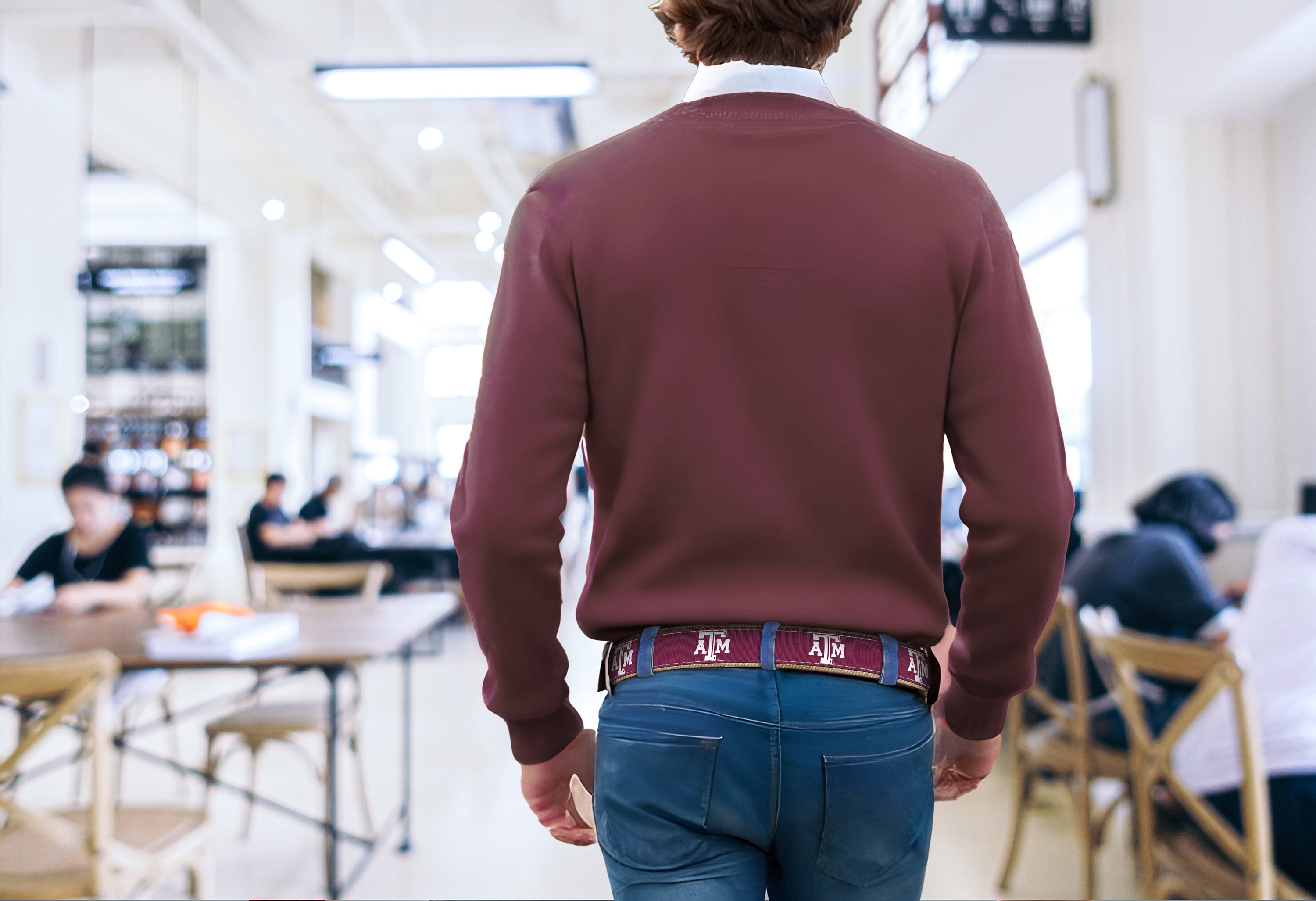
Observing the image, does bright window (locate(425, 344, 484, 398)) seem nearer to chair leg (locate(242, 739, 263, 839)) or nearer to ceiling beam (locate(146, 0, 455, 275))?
ceiling beam (locate(146, 0, 455, 275))

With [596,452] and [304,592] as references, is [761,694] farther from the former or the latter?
[304,592]

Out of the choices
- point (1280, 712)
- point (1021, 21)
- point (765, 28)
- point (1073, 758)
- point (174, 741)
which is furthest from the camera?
point (174, 741)

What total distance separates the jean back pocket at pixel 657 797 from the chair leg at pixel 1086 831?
2.18m

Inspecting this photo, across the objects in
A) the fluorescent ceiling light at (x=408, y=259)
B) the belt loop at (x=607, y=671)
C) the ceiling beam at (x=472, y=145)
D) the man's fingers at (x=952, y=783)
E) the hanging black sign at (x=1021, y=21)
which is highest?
the ceiling beam at (x=472, y=145)

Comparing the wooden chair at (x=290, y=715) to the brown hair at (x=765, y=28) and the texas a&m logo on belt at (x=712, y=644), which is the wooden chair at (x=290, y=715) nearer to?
the texas a&m logo on belt at (x=712, y=644)

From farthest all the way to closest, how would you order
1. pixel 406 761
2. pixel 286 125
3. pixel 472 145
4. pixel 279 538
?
pixel 472 145 < pixel 286 125 < pixel 279 538 < pixel 406 761

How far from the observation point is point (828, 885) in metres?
0.75

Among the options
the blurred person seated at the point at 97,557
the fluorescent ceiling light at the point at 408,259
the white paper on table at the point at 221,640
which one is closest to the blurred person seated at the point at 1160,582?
the white paper on table at the point at 221,640

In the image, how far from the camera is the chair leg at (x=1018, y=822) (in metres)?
2.67

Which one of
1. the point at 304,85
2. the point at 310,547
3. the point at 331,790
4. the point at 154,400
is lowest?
the point at 331,790

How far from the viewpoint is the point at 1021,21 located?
3709 millimetres

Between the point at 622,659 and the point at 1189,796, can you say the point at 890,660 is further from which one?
the point at 1189,796

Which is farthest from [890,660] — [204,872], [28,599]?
[28,599]

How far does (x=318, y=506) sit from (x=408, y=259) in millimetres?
3274
